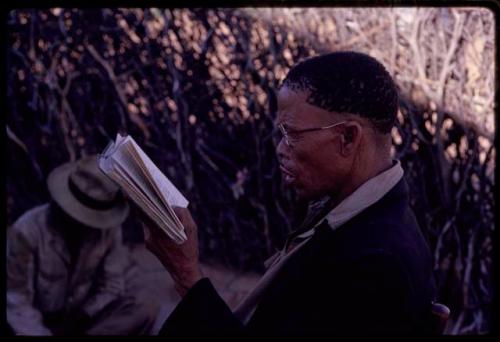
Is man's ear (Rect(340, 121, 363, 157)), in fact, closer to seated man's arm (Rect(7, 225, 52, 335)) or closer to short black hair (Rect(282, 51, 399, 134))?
short black hair (Rect(282, 51, 399, 134))

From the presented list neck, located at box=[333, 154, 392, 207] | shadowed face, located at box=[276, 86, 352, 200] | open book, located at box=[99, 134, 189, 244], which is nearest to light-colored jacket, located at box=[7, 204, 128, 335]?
open book, located at box=[99, 134, 189, 244]

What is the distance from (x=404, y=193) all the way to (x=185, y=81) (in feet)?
12.9

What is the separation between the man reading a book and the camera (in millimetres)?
1628

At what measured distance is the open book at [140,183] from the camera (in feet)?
6.13

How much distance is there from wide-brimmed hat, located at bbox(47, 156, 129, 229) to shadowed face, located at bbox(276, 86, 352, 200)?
221cm

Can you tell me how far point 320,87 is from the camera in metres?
1.78

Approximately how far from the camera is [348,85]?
177 cm

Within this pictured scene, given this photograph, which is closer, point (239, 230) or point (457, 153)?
point (457, 153)

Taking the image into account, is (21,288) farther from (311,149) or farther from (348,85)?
(348,85)

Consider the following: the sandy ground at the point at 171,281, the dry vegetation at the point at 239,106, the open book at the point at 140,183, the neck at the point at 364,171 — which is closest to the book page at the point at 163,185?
the open book at the point at 140,183

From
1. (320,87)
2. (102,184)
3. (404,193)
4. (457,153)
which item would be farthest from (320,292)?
(457,153)

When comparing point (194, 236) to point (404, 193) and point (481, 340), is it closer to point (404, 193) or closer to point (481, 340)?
point (404, 193)

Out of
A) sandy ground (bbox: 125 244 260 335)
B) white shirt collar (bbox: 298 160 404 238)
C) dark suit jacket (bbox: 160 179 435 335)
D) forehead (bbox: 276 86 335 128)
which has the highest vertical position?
forehead (bbox: 276 86 335 128)

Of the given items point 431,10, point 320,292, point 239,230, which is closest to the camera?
point 320,292
